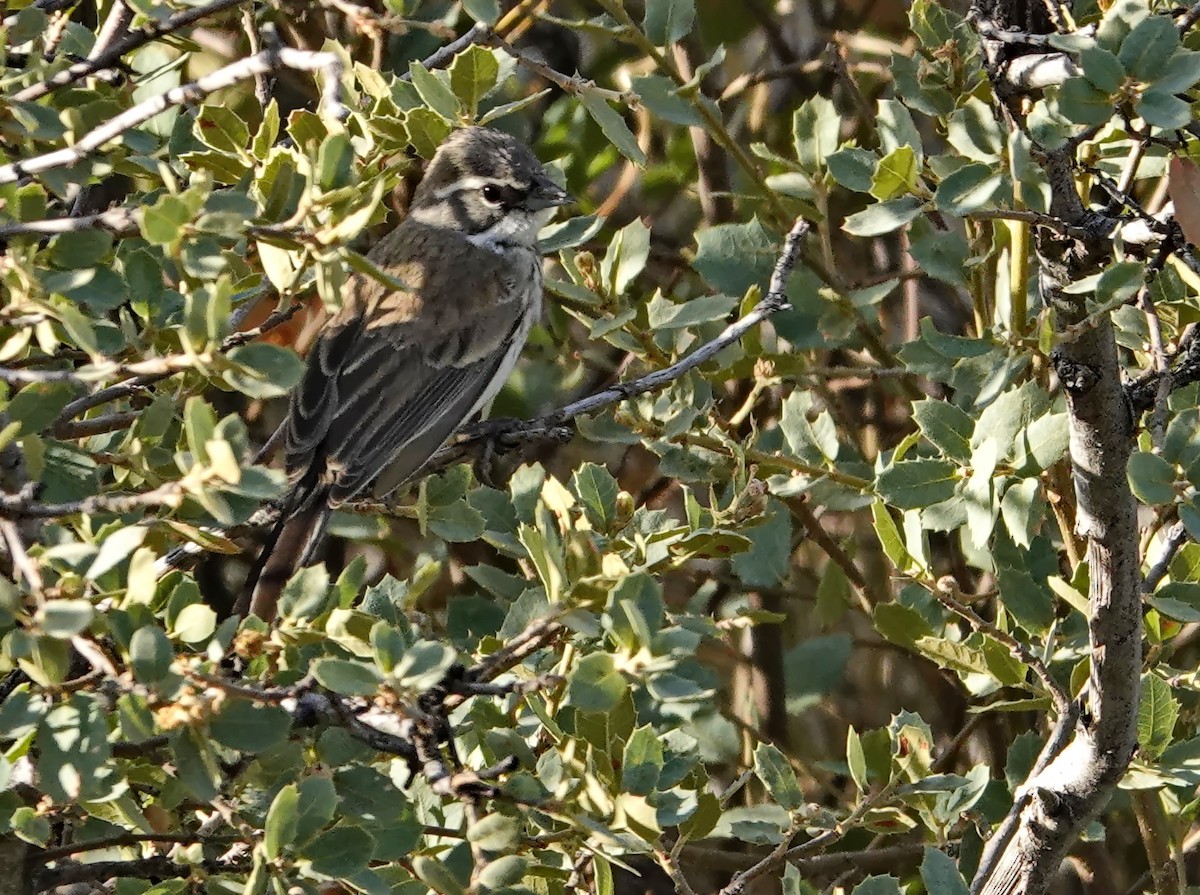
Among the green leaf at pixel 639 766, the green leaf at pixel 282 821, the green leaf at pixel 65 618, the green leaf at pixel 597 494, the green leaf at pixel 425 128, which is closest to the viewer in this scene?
the green leaf at pixel 65 618

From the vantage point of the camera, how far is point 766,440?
3.73 m

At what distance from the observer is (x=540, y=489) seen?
9.69 feet

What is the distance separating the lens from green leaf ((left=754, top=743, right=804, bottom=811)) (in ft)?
9.39

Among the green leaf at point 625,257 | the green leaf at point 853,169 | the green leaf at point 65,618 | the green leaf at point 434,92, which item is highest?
the green leaf at point 434,92

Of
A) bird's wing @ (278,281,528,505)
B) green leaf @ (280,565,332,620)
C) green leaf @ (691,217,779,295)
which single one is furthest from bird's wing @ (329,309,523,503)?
green leaf @ (280,565,332,620)

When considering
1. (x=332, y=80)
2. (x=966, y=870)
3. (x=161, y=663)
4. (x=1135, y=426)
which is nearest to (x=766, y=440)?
(x=966, y=870)

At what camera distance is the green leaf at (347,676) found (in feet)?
6.41

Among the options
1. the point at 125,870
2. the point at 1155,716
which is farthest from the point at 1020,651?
the point at 125,870

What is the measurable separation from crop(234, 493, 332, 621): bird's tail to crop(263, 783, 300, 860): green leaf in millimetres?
1321

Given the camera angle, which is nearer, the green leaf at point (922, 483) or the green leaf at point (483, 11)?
the green leaf at point (483, 11)

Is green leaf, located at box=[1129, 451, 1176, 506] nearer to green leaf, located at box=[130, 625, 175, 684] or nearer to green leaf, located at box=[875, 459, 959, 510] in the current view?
green leaf, located at box=[875, 459, 959, 510]

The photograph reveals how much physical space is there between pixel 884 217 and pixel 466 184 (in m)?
2.61

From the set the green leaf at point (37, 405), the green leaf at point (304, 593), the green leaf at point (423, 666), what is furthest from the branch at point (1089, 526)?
the green leaf at point (37, 405)

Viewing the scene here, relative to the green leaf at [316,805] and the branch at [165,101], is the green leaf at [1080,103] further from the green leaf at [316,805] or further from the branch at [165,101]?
the green leaf at [316,805]
